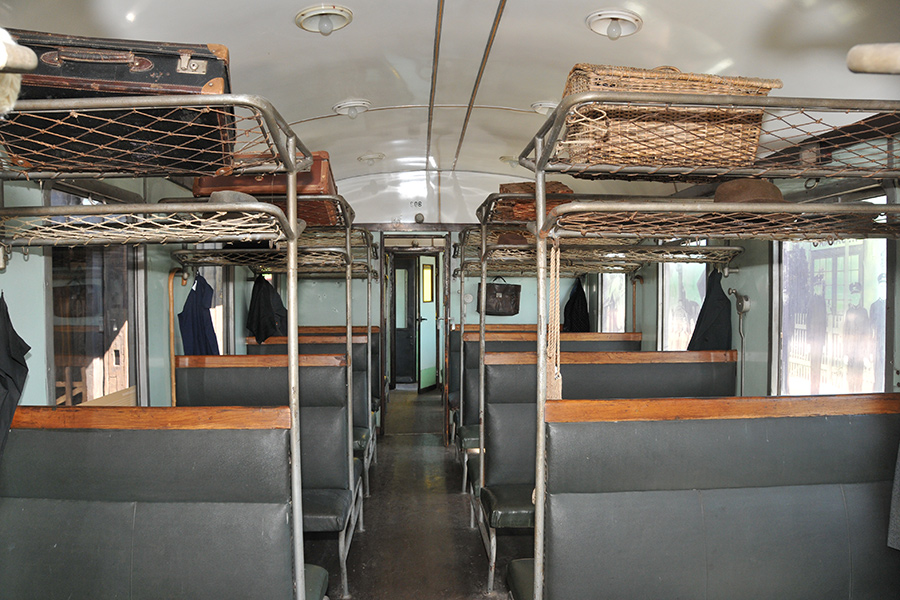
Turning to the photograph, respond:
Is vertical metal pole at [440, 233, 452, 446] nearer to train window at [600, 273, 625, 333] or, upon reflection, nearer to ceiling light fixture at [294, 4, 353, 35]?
train window at [600, 273, 625, 333]

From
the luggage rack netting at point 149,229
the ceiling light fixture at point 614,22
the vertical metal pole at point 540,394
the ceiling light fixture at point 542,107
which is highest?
the ceiling light fixture at point 542,107

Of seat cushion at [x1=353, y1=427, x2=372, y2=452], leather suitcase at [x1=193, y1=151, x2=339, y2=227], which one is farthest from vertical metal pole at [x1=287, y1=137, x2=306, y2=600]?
seat cushion at [x1=353, y1=427, x2=372, y2=452]

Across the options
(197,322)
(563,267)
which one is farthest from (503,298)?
(197,322)

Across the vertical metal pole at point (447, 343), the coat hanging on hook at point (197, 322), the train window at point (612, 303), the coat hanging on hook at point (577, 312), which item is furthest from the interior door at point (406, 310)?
the coat hanging on hook at point (197, 322)

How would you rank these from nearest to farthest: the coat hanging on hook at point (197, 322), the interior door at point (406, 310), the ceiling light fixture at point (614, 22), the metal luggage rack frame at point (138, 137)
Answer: the metal luggage rack frame at point (138, 137), the ceiling light fixture at point (614, 22), the coat hanging on hook at point (197, 322), the interior door at point (406, 310)

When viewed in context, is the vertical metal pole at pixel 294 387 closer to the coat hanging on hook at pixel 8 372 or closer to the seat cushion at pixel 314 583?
the seat cushion at pixel 314 583

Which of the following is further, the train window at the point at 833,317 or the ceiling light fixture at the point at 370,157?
the ceiling light fixture at the point at 370,157

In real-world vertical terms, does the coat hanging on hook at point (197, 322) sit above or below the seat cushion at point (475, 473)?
above

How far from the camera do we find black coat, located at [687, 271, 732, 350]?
3713 millimetres

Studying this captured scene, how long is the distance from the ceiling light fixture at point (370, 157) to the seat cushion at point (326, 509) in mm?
2987

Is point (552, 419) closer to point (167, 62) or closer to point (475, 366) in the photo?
point (167, 62)

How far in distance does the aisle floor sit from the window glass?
188cm

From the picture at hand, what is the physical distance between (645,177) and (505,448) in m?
1.68

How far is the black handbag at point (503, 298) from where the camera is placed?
624 centimetres
